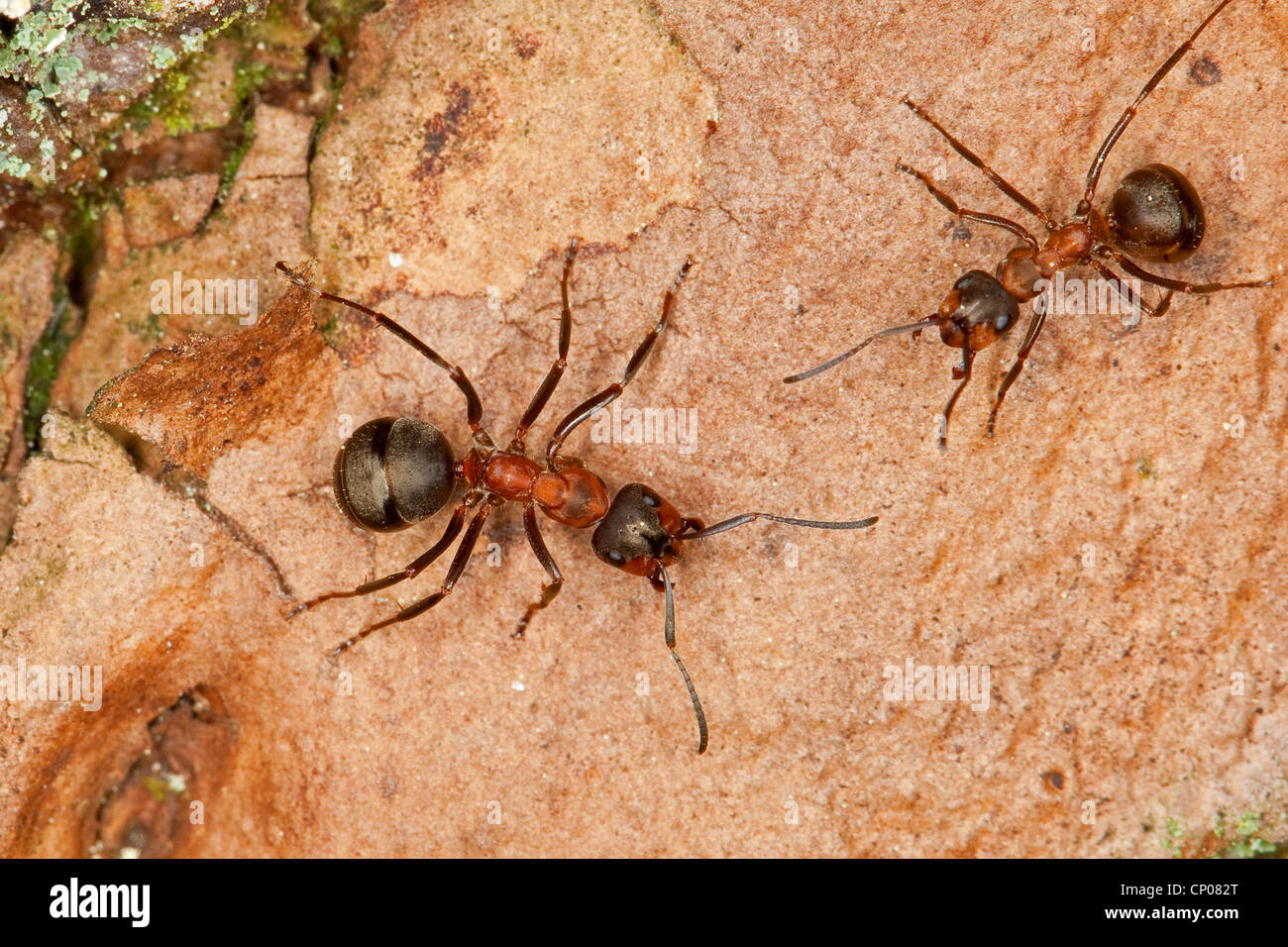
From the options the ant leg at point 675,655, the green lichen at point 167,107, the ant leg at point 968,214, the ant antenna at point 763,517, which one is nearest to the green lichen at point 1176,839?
the ant antenna at point 763,517

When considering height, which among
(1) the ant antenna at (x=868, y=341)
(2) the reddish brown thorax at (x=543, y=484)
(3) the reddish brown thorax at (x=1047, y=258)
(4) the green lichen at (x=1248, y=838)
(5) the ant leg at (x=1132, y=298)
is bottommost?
(4) the green lichen at (x=1248, y=838)

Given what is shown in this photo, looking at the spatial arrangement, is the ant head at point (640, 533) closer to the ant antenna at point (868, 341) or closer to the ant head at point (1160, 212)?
the ant antenna at point (868, 341)

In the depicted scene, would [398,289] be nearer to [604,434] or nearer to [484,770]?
[604,434]

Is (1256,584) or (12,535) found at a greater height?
(12,535)

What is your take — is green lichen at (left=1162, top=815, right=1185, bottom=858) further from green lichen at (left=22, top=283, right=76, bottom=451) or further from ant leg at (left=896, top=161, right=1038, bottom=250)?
green lichen at (left=22, top=283, right=76, bottom=451)

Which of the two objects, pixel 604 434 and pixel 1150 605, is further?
pixel 604 434

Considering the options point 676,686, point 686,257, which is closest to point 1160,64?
point 686,257

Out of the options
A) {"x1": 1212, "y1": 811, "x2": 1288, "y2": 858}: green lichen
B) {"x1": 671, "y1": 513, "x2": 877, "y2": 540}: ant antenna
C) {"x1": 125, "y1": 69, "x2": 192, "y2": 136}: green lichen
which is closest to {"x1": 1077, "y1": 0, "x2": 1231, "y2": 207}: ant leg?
{"x1": 671, "y1": 513, "x2": 877, "y2": 540}: ant antenna
